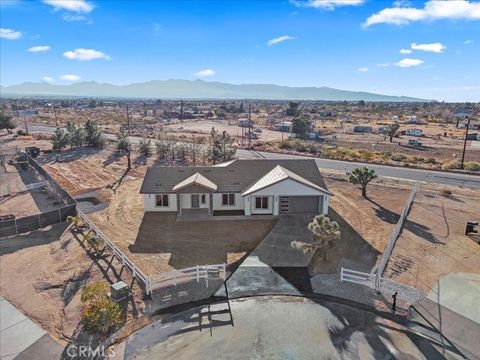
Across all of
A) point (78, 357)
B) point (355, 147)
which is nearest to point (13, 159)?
point (78, 357)

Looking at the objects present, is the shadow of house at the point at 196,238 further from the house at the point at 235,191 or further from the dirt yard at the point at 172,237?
the house at the point at 235,191

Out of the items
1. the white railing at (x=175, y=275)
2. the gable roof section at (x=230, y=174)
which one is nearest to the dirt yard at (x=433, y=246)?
the gable roof section at (x=230, y=174)

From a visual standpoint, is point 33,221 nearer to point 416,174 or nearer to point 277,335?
point 277,335

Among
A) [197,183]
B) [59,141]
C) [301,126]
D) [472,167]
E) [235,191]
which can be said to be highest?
[301,126]

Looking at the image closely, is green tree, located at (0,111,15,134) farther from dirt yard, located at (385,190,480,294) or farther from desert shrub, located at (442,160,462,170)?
desert shrub, located at (442,160,462,170)

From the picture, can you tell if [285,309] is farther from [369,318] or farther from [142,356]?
[142,356]

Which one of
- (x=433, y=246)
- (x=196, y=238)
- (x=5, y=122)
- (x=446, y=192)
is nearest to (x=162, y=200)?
(x=196, y=238)
